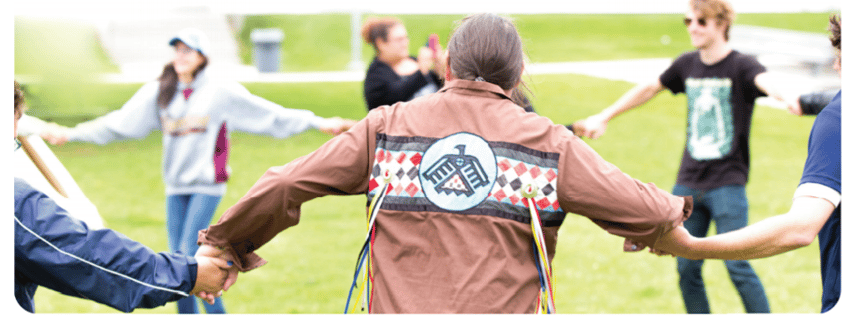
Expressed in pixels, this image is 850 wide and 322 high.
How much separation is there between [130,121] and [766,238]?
4.08 meters

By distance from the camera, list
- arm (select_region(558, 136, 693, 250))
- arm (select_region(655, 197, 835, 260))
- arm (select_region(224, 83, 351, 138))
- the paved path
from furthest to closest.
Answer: the paved path < arm (select_region(224, 83, 351, 138)) < arm (select_region(655, 197, 835, 260)) < arm (select_region(558, 136, 693, 250))

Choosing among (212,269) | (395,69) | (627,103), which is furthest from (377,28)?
(212,269)

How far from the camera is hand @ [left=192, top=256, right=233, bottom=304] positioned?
10.2ft

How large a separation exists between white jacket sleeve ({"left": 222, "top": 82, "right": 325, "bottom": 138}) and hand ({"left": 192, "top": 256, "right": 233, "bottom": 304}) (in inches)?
88.7

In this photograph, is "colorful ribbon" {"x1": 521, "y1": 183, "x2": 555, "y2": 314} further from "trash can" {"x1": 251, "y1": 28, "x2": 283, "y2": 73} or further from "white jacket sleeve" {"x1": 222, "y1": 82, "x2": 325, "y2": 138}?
"trash can" {"x1": 251, "y1": 28, "x2": 283, "y2": 73}

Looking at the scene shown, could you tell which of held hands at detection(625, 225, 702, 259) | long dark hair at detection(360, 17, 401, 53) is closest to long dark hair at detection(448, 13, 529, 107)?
held hands at detection(625, 225, 702, 259)

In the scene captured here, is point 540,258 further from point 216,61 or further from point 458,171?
point 216,61

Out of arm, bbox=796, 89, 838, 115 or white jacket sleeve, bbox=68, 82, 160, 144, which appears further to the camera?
white jacket sleeve, bbox=68, 82, 160, 144

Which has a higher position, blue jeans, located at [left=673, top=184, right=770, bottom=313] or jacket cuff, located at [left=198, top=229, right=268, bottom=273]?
jacket cuff, located at [left=198, top=229, right=268, bottom=273]

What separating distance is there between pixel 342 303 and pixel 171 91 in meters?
2.08

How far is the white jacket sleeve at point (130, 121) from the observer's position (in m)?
5.30

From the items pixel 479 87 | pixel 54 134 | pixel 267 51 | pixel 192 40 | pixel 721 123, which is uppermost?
pixel 479 87

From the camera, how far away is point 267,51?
22281mm

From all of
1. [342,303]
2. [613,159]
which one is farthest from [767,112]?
[342,303]
